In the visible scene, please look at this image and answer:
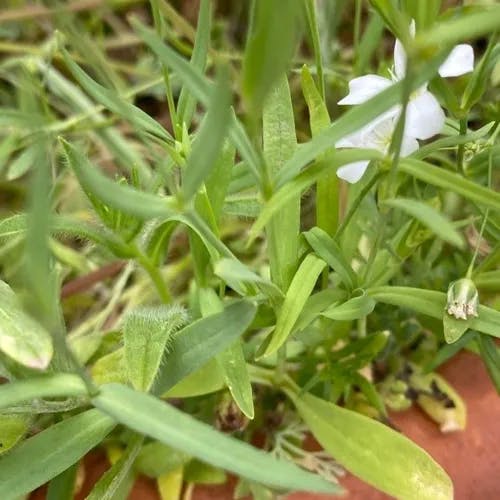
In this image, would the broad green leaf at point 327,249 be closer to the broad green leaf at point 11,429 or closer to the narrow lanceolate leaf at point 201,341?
the narrow lanceolate leaf at point 201,341

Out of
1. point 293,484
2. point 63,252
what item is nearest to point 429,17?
point 293,484

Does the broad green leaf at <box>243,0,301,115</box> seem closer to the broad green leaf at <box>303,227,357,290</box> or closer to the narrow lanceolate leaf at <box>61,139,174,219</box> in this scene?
the narrow lanceolate leaf at <box>61,139,174,219</box>

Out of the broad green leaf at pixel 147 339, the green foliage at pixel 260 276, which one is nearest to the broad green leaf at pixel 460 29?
the green foliage at pixel 260 276

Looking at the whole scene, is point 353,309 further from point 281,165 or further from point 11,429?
point 11,429

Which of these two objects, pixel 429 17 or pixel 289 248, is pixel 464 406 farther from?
pixel 429 17

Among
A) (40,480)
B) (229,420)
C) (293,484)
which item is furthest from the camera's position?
(229,420)

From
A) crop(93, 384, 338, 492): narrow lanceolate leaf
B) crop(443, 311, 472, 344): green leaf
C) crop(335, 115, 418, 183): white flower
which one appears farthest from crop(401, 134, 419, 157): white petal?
crop(93, 384, 338, 492): narrow lanceolate leaf
